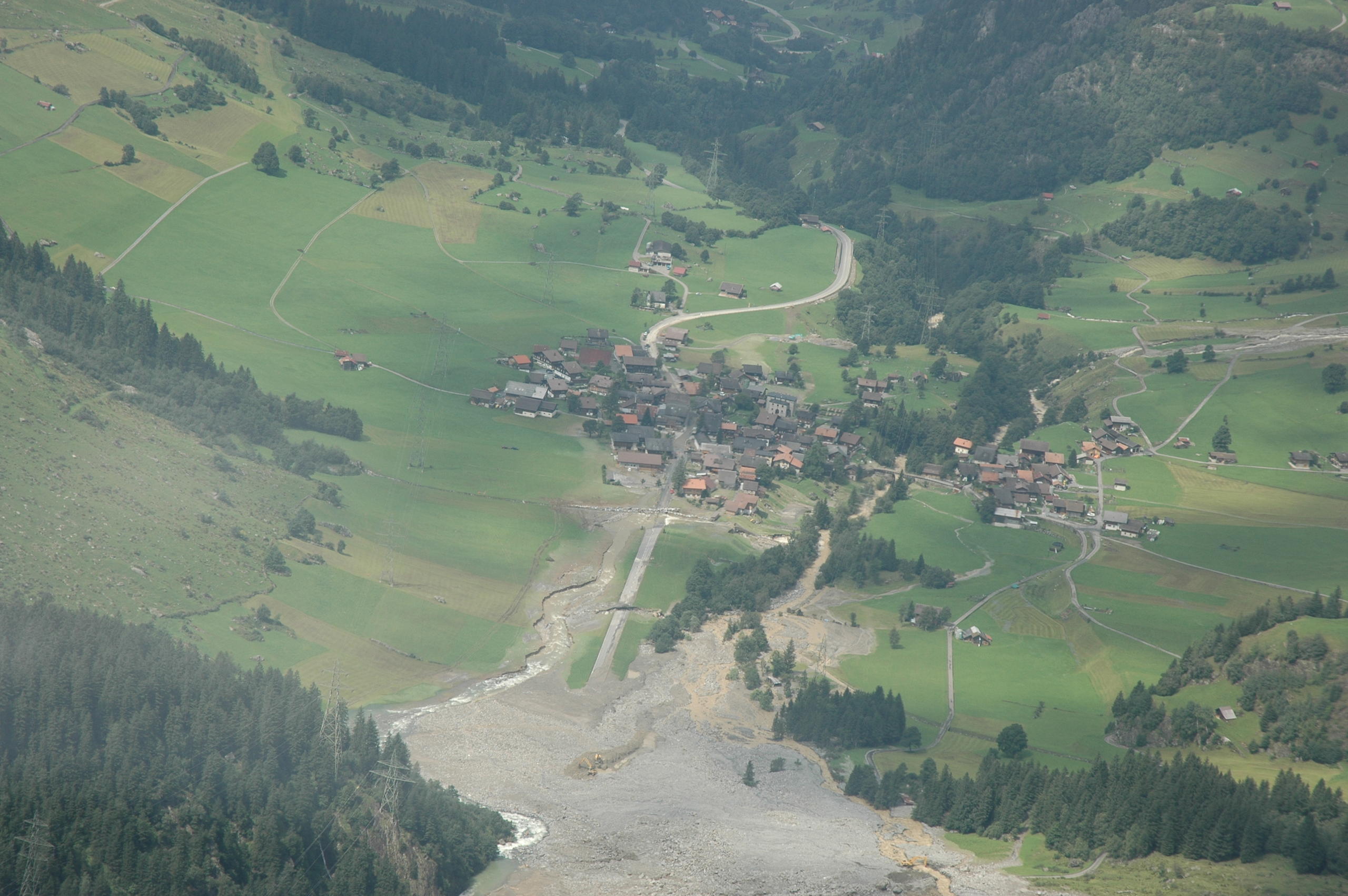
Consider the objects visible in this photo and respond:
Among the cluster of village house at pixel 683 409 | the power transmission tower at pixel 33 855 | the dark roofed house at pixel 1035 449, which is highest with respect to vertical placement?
the dark roofed house at pixel 1035 449

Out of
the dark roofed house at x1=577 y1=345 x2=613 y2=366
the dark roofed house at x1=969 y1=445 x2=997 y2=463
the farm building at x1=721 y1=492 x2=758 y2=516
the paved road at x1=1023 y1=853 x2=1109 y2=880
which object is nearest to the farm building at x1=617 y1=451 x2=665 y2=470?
the farm building at x1=721 y1=492 x2=758 y2=516

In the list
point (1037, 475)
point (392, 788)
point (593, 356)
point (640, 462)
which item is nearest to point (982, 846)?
point (392, 788)

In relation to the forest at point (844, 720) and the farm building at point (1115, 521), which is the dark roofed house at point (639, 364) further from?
the forest at point (844, 720)

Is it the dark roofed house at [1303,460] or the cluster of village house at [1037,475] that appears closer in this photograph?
the cluster of village house at [1037,475]

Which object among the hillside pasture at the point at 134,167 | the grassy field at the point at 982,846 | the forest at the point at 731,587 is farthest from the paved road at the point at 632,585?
the hillside pasture at the point at 134,167

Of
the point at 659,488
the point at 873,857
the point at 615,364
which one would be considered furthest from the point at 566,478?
the point at 873,857

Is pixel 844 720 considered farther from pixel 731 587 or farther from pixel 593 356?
pixel 593 356

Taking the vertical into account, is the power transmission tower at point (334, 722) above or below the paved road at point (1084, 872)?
below
